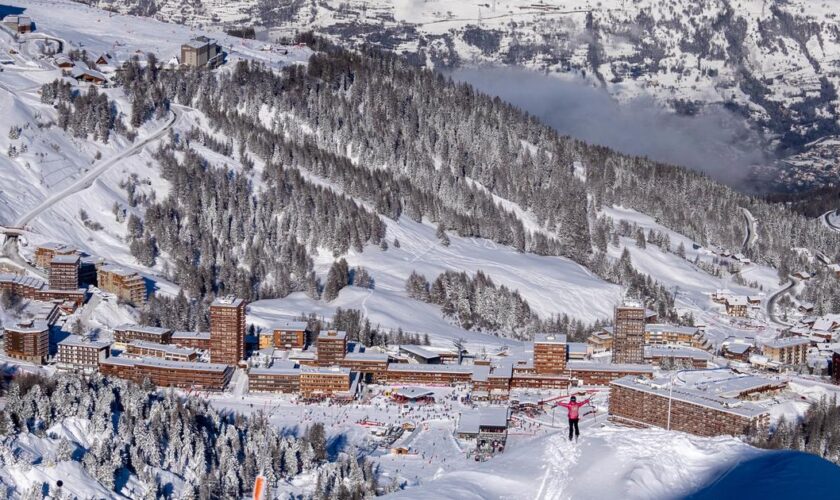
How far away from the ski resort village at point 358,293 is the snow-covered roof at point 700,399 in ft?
0.89

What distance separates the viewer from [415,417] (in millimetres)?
82688

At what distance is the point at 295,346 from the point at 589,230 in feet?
144

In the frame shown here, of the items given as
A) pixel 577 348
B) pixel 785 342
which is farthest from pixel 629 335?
pixel 785 342

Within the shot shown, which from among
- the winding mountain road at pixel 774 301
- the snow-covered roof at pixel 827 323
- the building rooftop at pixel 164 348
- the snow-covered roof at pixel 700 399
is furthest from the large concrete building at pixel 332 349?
the winding mountain road at pixel 774 301

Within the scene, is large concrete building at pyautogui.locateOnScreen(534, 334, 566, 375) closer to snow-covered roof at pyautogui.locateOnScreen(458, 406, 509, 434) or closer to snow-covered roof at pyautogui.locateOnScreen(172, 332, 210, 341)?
snow-covered roof at pyautogui.locateOnScreen(458, 406, 509, 434)

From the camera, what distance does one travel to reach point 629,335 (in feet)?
310

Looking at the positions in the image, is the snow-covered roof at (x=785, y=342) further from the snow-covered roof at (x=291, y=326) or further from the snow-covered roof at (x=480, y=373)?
the snow-covered roof at (x=291, y=326)

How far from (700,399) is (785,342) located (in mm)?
22153

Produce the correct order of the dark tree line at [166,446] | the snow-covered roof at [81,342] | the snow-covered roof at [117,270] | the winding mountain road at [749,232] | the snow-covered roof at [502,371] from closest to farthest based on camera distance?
the dark tree line at [166,446]
the snow-covered roof at [81,342]
the snow-covered roof at [502,371]
the snow-covered roof at [117,270]
the winding mountain road at [749,232]

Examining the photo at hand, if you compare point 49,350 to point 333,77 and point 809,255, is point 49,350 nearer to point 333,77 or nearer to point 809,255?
point 333,77

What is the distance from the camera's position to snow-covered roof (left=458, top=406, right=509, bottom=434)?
258 ft

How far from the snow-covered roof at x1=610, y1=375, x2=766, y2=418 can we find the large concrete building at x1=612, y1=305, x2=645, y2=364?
12177 millimetres

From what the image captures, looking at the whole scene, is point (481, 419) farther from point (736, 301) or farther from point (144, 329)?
point (736, 301)

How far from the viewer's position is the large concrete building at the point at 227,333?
90.0 m
